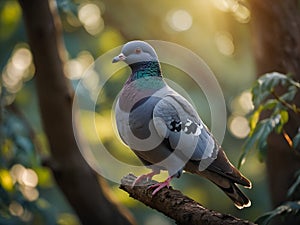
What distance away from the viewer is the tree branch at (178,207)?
291cm

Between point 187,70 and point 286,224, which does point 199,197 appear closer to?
point 187,70

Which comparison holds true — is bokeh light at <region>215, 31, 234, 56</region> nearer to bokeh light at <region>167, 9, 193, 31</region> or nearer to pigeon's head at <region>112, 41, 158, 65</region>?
bokeh light at <region>167, 9, 193, 31</region>

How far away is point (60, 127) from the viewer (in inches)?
196

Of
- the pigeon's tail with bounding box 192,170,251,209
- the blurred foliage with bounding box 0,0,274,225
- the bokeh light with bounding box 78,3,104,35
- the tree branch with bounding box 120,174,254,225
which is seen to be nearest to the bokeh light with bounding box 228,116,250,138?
the blurred foliage with bounding box 0,0,274,225

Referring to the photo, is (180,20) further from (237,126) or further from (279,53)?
(279,53)

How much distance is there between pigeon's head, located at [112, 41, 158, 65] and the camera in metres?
3.79

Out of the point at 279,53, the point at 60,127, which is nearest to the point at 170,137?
the point at 279,53

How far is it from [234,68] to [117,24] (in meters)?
1.49

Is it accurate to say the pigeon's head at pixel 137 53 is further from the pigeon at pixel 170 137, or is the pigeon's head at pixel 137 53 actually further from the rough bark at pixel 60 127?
the rough bark at pixel 60 127

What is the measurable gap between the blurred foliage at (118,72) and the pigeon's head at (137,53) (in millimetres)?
1188

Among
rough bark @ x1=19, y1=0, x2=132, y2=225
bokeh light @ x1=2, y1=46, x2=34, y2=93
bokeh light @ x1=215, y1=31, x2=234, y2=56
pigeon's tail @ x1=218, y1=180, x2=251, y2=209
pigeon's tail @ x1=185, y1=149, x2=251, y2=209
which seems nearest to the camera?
pigeon's tail @ x1=185, y1=149, x2=251, y2=209

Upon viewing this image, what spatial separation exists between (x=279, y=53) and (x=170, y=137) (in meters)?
1.22

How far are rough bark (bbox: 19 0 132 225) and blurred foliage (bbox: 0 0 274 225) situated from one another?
0.80 feet

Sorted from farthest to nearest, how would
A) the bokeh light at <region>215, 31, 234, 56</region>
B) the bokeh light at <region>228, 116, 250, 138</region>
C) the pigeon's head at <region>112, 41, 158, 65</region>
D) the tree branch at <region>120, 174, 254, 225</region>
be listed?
the bokeh light at <region>228, 116, 250, 138</region> < the bokeh light at <region>215, 31, 234, 56</region> < the pigeon's head at <region>112, 41, 158, 65</region> < the tree branch at <region>120, 174, 254, 225</region>
